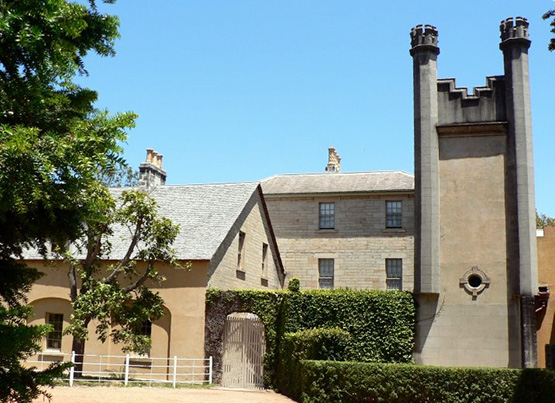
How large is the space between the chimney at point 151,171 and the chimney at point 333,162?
397 inches

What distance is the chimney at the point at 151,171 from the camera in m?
30.8

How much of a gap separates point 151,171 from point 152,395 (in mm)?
15255

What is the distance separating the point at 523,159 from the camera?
835 inches

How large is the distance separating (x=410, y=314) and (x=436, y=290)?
1162mm

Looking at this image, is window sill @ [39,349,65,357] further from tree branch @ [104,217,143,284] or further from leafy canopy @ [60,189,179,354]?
tree branch @ [104,217,143,284]

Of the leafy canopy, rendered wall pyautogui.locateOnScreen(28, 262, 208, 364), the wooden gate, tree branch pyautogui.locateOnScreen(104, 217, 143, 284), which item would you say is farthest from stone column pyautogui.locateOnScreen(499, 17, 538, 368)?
tree branch pyautogui.locateOnScreen(104, 217, 143, 284)

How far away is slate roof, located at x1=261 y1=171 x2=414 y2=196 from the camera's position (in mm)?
31977

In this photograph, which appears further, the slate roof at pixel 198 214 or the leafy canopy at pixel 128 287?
the slate roof at pixel 198 214

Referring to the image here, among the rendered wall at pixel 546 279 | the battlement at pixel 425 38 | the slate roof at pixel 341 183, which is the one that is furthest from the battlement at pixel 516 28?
the slate roof at pixel 341 183

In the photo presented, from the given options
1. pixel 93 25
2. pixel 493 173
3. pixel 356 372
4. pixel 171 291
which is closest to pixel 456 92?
pixel 493 173

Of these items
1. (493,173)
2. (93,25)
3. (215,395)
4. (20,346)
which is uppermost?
(493,173)

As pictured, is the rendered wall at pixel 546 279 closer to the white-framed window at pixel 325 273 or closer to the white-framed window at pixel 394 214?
the white-framed window at pixel 394 214

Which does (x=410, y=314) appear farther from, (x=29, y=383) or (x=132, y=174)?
(x=132, y=174)

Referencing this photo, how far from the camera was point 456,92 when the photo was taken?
22.1m
